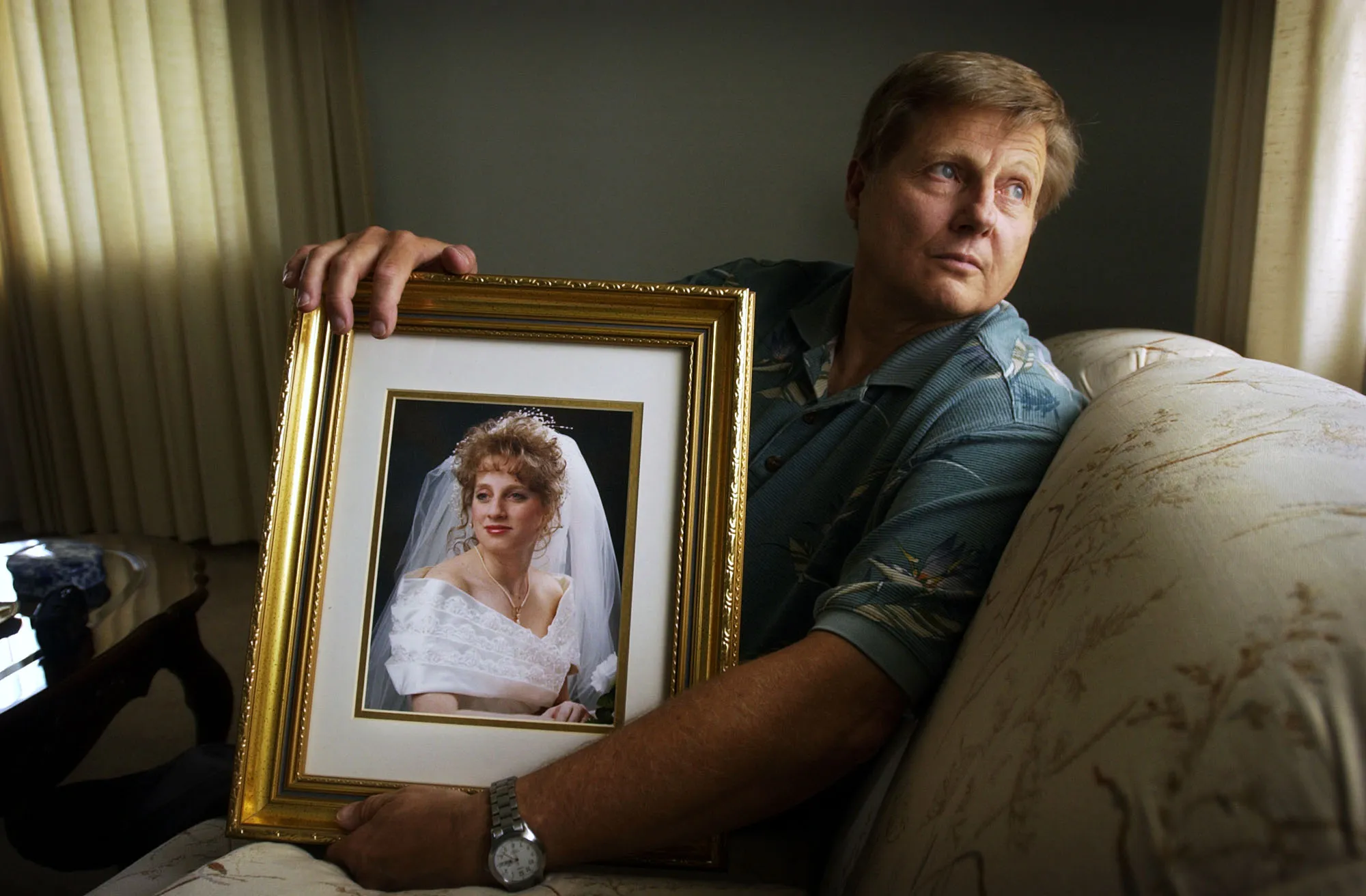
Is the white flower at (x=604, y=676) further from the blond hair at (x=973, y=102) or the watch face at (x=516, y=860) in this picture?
the blond hair at (x=973, y=102)

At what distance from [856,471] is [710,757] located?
1.33ft

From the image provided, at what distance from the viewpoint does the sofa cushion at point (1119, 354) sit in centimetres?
128

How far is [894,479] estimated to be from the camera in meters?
0.87

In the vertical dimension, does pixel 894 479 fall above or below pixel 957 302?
below

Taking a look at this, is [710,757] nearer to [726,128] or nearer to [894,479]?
[894,479]

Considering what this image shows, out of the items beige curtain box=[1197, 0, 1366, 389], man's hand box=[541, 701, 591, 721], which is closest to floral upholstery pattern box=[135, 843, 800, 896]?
man's hand box=[541, 701, 591, 721]

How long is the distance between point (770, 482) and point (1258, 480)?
57 centimetres

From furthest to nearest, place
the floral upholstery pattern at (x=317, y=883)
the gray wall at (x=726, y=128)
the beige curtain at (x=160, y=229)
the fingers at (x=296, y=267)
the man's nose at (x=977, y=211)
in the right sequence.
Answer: the beige curtain at (x=160, y=229) < the gray wall at (x=726, y=128) < the man's nose at (x=977, y=211) < the fingers at (x=296, y=267) < the floral upholstery pattern at (x=317, y=883)

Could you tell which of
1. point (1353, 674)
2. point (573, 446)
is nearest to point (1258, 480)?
point (1353, 674)

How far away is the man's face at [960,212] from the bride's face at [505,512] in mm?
531

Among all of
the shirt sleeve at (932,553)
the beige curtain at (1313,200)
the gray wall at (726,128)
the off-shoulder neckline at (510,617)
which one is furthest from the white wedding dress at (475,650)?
the gray wall at (726,128)

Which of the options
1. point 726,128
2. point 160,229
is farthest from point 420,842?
point 160,229

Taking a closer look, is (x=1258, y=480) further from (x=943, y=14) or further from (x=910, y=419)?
(x=943, y=14)

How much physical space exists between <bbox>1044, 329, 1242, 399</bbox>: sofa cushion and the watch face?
2.87 feet
